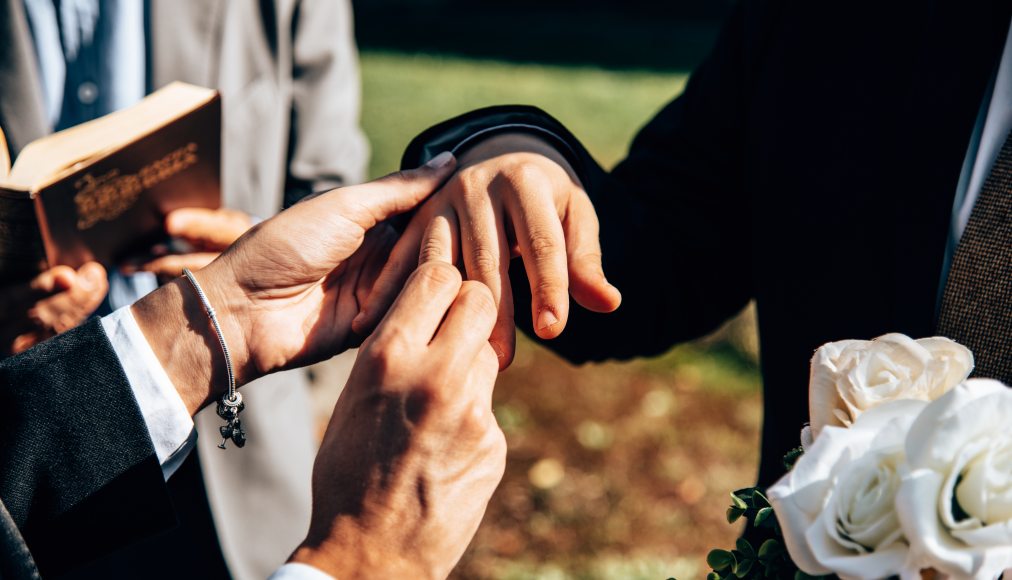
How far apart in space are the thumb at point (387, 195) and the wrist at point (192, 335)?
0.30 metres

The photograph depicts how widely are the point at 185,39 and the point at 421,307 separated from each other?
1.48 meters

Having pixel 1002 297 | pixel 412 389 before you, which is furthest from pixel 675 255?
pixel 412 389

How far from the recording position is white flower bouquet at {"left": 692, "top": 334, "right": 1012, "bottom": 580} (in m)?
0.80

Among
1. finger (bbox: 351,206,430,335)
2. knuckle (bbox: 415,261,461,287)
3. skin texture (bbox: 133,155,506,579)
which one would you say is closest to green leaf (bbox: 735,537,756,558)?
skin texture (bbox: 133,155,506,579)

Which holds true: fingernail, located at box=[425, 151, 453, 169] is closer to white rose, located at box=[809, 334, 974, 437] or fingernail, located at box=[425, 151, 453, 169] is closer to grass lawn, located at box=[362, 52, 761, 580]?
white rose, located at box=[809, 334, 974, 437]

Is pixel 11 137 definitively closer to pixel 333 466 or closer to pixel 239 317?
pixel 239 317

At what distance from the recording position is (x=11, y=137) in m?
2.24

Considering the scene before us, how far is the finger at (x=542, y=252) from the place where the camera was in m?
1.46

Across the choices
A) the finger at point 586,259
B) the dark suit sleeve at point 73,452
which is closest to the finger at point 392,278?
the finger at point 586,259

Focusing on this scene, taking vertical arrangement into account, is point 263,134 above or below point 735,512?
below

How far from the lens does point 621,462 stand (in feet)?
13.3

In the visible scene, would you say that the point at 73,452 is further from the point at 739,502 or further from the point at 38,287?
the point at 739,502

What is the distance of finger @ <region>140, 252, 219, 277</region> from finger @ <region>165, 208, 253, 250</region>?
0.13 feet

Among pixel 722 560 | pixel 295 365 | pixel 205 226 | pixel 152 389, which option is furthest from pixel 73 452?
pixel 722 560
